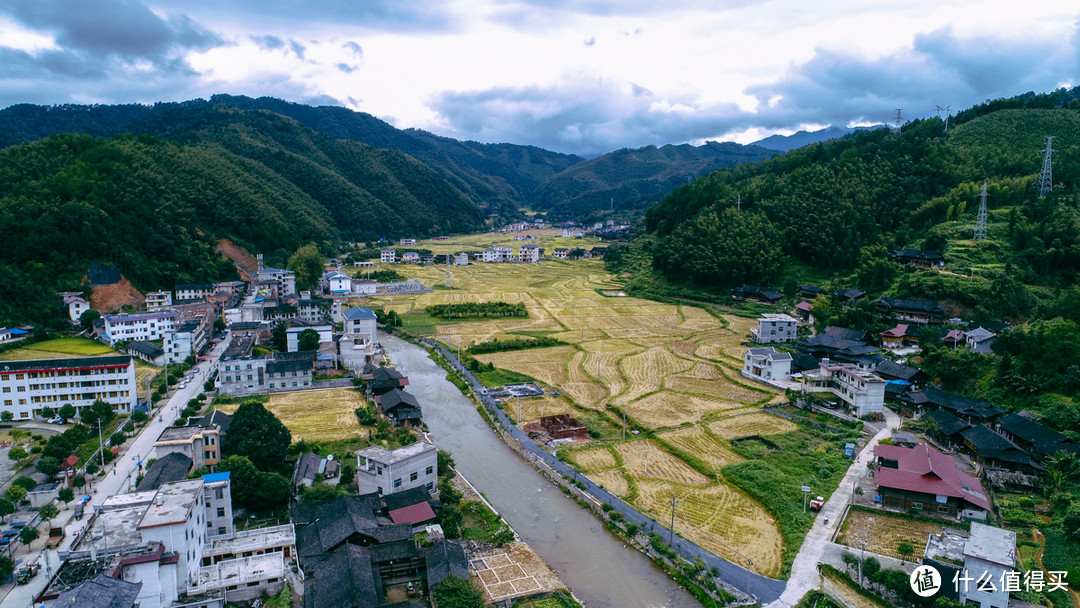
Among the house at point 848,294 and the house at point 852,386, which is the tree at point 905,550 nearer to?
the house at point 852,386

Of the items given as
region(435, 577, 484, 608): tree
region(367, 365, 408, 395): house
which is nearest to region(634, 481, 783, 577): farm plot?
region(435, 577, 484, 608): tree

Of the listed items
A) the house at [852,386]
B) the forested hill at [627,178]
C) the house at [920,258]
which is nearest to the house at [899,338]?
the house at [852,386]

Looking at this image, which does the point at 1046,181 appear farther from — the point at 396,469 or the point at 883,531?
the point at 396,469

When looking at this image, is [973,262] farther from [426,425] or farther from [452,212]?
[452,212]

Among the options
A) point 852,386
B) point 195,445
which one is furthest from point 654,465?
point 195,445

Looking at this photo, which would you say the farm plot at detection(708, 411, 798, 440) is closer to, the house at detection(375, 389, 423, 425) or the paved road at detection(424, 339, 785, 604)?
the paved road at detection(424, 339, 785, 604)
